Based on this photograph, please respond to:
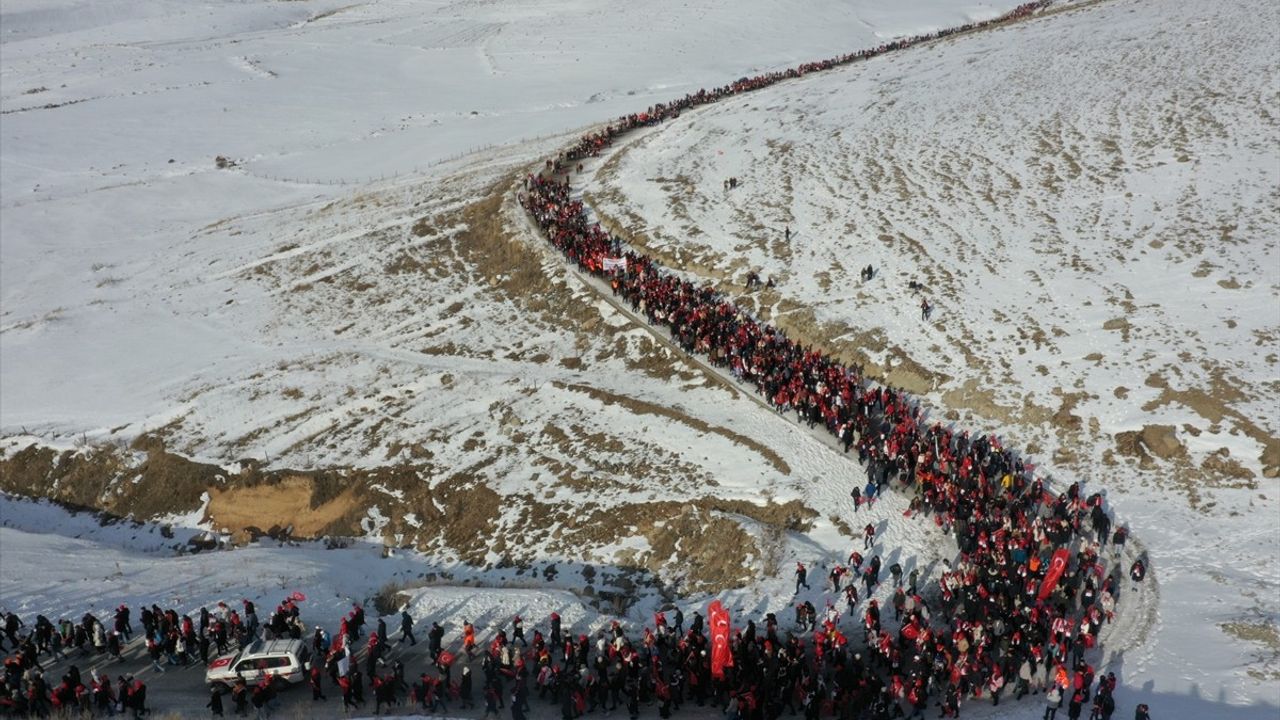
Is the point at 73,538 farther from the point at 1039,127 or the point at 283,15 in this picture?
the point at 283,15

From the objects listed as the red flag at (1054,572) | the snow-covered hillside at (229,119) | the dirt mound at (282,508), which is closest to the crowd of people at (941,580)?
the red flag at (1054,572)

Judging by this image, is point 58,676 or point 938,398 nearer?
point 58,676

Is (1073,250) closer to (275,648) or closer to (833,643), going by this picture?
(833,643)

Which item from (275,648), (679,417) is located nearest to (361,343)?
(679,417)

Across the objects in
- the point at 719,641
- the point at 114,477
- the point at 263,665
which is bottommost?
the point at 114,477

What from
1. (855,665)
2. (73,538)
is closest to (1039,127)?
(855,665)
